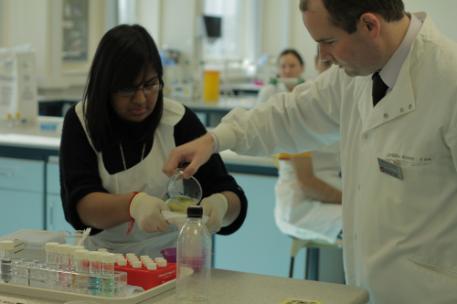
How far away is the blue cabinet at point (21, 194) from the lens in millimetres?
3951

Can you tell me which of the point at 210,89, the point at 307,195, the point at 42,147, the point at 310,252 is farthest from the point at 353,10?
the point at 210,89

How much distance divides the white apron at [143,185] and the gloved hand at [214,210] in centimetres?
18

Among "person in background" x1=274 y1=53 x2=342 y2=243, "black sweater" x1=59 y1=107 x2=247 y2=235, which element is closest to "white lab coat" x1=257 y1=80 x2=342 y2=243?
"person in background" x1=274 y1=53 x2=342 y2=243

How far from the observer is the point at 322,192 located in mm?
3406

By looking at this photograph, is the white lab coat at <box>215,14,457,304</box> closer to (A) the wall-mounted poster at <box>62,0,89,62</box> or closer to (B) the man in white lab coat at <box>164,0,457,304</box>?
(B) the man in white lab coat at <box>164,0,457,304</box>

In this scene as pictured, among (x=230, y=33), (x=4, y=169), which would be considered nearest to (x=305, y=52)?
(x=230, y=33)

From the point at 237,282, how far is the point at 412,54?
0.68m

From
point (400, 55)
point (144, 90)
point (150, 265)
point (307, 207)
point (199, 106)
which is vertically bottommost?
point (307, 207)

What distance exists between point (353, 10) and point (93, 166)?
0.88 m

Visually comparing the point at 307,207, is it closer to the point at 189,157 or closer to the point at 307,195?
the point at 307,195

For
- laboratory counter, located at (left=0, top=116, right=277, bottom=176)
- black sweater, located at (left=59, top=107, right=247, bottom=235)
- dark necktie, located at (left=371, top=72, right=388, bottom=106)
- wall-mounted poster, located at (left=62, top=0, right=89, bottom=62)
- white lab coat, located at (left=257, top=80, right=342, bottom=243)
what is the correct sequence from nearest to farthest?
dark necktie, located at (left=371, top=72, right=388, bottom=106)
black sweater, located at (left=59, top=107, right=247, bottom=235)
white lab coat, located at (left=257, top=80, right=342, bottom=243)
laboratory counter, located at (left=0, top=116, right=277, bottom=176)
wall-mounted poster, located at (left=62, top=0, right=89, bottom=62)

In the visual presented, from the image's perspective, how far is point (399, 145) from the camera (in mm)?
1852

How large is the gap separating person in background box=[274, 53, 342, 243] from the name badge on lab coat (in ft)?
4.71

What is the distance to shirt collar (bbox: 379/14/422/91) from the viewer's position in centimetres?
186
